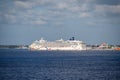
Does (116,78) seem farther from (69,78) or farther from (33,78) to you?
(33,78)

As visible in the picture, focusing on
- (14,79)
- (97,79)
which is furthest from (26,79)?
(97,79)

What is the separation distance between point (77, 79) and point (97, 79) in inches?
107

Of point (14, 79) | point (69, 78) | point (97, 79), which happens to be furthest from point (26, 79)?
point (97, 79)

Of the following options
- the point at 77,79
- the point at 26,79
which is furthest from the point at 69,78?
Answer: the point at 26,79

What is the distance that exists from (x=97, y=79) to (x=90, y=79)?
1028 millimetres

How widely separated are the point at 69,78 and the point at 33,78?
4.94m

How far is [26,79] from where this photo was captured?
54.7 metres

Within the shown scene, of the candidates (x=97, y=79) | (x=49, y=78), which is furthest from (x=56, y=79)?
(x=97, y=79)

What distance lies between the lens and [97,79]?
55.2 meters

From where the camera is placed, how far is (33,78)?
56281 mm

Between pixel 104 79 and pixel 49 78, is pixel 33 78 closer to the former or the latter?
pixel 49 78

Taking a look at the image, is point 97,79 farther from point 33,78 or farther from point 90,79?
point 33,78

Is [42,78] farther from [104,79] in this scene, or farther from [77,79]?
[104,79]

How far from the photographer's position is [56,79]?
54.9 metres
